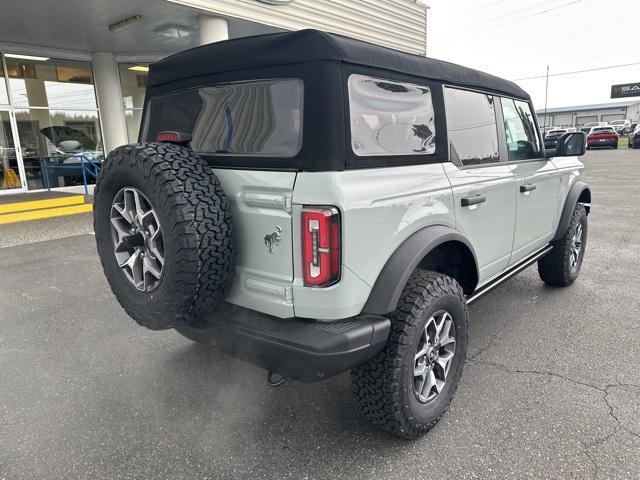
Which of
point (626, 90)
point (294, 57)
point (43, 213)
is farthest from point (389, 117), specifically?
point (626, 90)

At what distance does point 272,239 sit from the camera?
208 cm

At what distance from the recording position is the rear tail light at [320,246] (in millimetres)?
1926

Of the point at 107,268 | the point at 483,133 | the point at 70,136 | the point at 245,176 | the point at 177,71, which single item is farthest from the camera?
the point at 70,136

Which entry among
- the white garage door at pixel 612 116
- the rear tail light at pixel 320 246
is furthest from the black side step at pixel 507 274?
the white garage door at pixel 612 116

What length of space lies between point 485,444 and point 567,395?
0.77 m

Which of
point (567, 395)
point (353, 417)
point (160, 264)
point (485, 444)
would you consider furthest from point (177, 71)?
point (567, 395)

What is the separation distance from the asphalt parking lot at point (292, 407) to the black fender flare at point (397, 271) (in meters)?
0.79

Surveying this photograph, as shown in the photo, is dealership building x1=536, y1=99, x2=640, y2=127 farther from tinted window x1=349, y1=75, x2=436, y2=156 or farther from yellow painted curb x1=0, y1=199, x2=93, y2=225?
tinted window x1=349, y1=75, x2=436, y2=156

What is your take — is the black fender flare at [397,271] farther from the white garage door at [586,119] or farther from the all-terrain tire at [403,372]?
the white garage door at [586,119]

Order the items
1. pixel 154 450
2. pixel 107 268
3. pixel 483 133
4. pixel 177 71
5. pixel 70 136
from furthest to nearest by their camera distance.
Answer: pixel 70 136 < pixel 483 133 < pixel 177 71 < pixel 107 268 < pixel 154 450

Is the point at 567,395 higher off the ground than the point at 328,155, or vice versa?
the point at 328,155

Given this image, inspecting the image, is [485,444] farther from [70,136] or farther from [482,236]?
[70,136]

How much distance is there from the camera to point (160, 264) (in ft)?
7.34

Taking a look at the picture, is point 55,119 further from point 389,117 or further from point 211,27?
point 389,117
